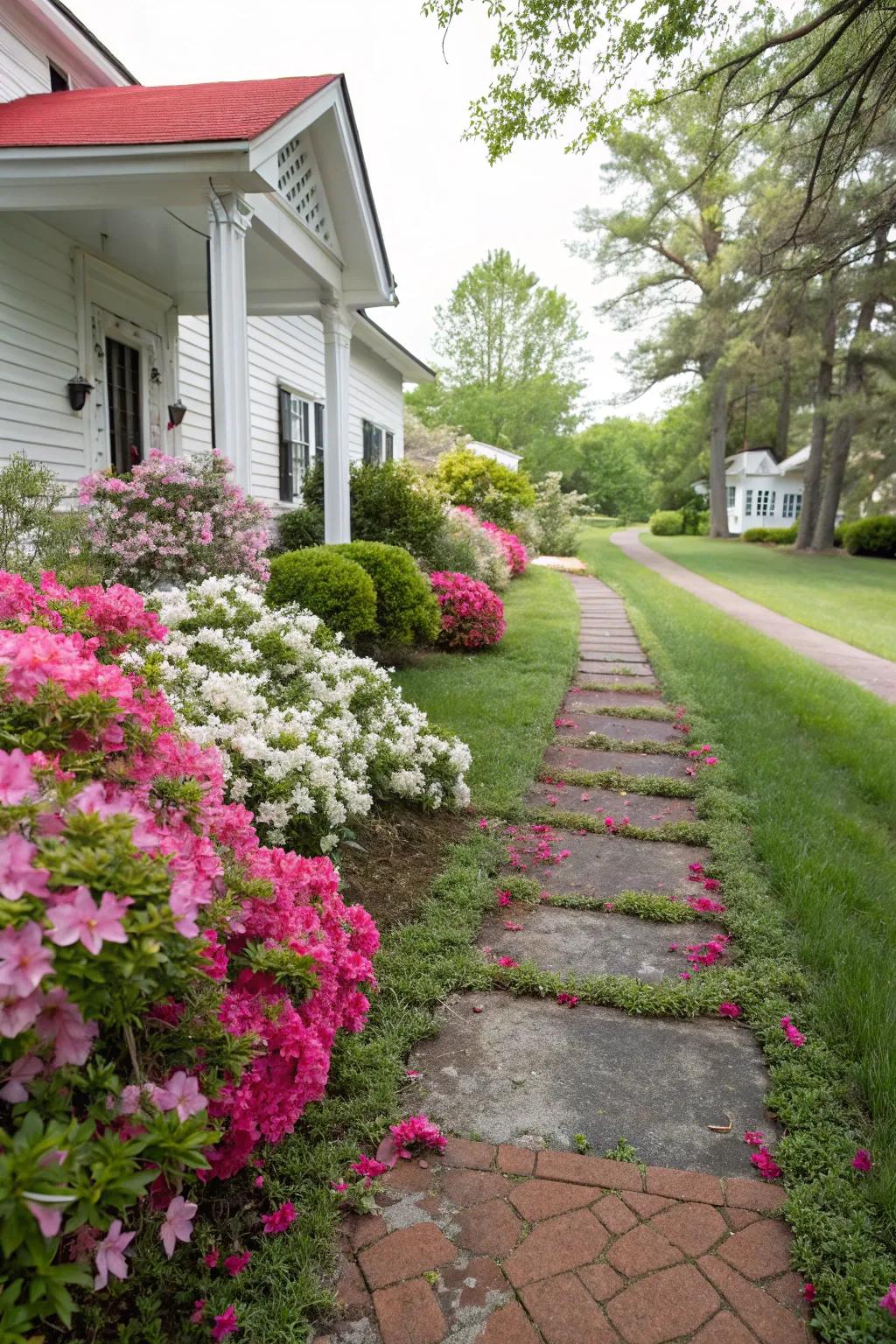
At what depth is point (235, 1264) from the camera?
1646mm

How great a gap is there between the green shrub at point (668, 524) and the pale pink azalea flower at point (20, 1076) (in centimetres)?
4410

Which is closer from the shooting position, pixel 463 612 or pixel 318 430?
pixel 463 612

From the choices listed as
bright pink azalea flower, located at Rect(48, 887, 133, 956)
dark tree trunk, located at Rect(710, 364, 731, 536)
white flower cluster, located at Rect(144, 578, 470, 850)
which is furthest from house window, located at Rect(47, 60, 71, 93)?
dark tree trunk, located at Rect(710, 364, 731, 536)

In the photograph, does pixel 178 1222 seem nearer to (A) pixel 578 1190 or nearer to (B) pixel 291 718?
(A) pixel 578 1190

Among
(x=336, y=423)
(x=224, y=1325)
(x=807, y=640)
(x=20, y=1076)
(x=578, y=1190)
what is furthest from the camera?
(x=807, y=640)

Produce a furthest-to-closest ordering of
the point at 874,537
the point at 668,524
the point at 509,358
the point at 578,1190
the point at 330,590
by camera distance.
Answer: the point at 668,524, the point at 509,358, the point at 874,537, the point at 330,590, the point at 578,1190

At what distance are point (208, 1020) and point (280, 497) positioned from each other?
10663mm

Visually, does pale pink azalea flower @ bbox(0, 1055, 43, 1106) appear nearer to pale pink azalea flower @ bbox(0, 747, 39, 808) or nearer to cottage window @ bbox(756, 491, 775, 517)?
pale pink azalea flower @ bbox(0, 747, 39, 808)

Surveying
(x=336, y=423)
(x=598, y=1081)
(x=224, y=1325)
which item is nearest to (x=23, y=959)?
(x=224, y=1325)

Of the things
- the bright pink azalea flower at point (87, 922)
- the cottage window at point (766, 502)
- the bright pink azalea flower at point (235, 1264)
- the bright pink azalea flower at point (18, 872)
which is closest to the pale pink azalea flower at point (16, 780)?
the bright pink azalea flower at point (18, 872)

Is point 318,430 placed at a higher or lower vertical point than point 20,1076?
higher

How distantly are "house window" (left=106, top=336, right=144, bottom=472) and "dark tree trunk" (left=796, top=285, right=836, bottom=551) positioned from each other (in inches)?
675

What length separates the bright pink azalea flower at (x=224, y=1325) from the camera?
1.51 meters

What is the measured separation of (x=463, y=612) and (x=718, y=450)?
26731mm
